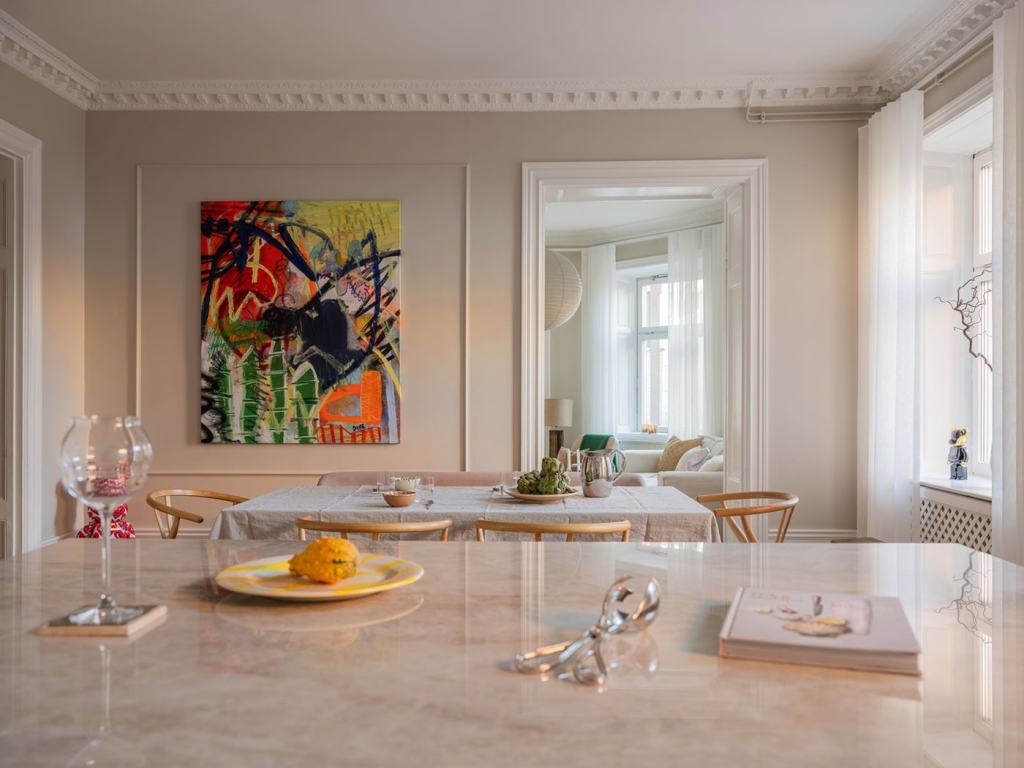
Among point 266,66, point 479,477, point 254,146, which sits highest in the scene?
point 266,66

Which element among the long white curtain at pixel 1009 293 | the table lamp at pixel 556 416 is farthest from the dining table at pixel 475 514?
the table lamp at pixel 556 416

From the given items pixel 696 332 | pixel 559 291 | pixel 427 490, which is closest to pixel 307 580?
pixel 427 490

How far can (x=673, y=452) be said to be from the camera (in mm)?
7621

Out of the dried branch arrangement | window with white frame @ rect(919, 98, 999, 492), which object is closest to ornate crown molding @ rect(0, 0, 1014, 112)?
window with white frame @ rect(919, 98, 999, 492)

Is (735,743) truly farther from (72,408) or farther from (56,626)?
(72,408)

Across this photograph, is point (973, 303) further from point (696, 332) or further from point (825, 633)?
point (825, 633)

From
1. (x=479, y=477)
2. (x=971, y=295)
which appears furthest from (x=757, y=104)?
(x=479, y=477)

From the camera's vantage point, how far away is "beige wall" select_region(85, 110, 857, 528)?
17.3ft

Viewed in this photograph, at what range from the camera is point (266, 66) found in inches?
198

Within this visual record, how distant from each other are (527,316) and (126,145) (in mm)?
2770

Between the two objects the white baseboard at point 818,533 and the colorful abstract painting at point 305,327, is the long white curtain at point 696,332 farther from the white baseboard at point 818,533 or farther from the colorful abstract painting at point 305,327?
the colorful abstract painting at point 305,327

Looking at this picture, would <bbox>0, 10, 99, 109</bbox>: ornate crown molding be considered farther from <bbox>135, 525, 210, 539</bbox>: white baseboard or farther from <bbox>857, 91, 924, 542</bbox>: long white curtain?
<bbox>857, 91, 924, 542</bbox>: long white curtain

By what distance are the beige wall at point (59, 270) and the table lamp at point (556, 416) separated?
466cm

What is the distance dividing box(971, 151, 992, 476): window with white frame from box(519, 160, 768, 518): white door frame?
3.78 feet
